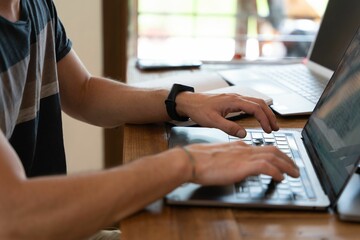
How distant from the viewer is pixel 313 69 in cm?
168

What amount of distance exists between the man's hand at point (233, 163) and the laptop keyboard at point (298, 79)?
0.53 metres

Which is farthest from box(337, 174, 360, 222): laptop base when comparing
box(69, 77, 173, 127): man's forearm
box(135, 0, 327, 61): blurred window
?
box(135, 0, 327, 61): blurred window

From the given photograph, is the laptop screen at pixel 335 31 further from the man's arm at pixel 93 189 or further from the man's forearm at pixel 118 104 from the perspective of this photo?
the man's arm at pixel 93 189

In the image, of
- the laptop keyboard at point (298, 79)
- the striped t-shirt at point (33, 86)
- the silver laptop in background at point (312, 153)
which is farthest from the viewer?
the laptop keyboard at point (298, 79)

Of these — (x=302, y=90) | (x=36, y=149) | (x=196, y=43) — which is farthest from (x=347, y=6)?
(x=36, y=149)

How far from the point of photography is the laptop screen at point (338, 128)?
0.87m

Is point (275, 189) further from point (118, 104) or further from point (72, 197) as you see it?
point (118, 104)

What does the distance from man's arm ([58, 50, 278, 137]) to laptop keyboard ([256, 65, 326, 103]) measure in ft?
0.98

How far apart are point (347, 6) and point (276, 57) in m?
0.50

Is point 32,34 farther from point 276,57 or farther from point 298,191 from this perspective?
point 276,57

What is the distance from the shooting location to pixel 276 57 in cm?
207

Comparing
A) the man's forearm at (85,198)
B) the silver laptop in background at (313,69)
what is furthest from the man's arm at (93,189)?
the silver laptop in background at (313,69)

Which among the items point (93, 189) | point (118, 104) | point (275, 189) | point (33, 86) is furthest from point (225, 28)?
point (93, 189)

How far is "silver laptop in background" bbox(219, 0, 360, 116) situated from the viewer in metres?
1.46
